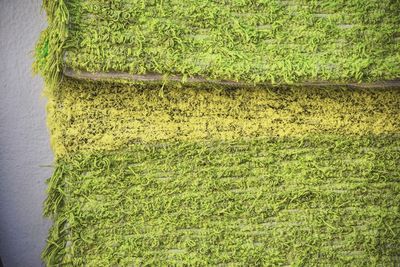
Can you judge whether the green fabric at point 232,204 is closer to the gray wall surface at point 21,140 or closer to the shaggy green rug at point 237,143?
the shaggy green rug at point 237,143

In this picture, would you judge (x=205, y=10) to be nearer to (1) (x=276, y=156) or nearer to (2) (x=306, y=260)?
(1) (x=276, y=156)

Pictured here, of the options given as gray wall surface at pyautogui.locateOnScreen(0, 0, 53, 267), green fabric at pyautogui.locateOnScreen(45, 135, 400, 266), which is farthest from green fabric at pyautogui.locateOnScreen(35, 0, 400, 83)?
gray wall surface at pyautogui.locateOnScreen(0, 0, 53, 267)

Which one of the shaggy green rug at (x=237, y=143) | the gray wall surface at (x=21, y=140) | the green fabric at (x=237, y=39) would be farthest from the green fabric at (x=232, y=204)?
the gray wall surface at (x=21, y=140)

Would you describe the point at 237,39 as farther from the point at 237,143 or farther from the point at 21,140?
Answer: the point at 21,140

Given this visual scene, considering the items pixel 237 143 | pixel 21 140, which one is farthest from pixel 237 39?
pixel 21 140

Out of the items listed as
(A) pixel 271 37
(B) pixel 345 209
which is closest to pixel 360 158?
(B) pixel 345 209

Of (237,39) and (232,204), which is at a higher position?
(237,39)
